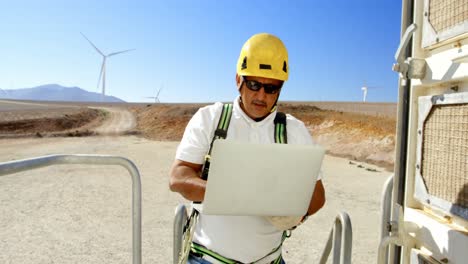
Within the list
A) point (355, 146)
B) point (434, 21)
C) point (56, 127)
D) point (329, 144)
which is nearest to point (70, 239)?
point (434, 21)

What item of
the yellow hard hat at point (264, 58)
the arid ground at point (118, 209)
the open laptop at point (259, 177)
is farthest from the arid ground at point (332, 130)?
the open laptop at point (259, 177)

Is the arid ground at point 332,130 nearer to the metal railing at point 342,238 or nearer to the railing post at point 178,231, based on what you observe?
the metal railing at point 342,238

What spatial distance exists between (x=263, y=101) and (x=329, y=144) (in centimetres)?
1794

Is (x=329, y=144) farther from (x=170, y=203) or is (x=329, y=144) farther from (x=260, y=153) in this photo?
(x=260, y=153)

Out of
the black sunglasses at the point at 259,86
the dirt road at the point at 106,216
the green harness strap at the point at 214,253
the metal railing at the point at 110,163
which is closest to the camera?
the green harness strap at the point at 214,253

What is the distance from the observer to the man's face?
2.25 m

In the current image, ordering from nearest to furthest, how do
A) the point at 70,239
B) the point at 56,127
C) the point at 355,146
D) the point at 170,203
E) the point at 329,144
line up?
1. the point at 70,239
2. the point at 170,203
3. the point at 355,146
4. the point at 329,144
5. the point at 56,127

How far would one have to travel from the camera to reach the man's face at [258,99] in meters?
2.25

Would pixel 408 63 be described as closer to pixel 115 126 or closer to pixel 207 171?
pixel 207 171

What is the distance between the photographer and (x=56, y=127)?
30.2 meters

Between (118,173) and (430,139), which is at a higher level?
(430,139)

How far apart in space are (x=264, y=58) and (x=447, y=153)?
39.1 inches

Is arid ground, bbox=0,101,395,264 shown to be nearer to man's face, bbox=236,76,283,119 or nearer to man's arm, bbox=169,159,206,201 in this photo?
man's arm, bbox=169,159,206,201

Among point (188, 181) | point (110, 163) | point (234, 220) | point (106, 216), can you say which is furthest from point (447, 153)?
point (106, 216)
